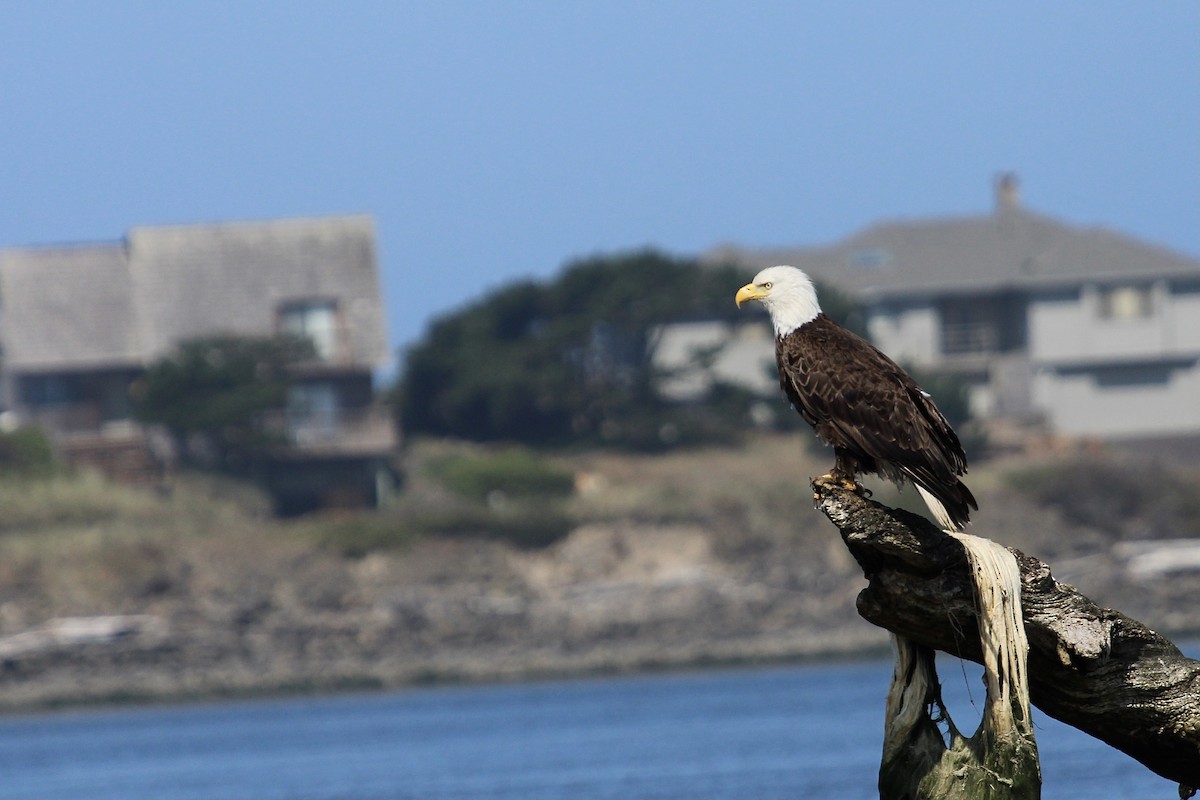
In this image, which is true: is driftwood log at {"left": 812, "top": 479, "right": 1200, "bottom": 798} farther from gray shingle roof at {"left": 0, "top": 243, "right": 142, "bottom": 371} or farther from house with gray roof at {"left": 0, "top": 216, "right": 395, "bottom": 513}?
gray shingle roof at {"left": 0, "top": 243, "right": 142, "bottom": 371}

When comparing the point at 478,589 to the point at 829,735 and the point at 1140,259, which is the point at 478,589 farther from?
the point at 1140,259

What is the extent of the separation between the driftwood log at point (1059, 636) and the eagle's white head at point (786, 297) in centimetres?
241

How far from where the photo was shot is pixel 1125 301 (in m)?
64.0

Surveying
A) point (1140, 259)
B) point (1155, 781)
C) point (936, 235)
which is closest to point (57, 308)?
point (936, 235)

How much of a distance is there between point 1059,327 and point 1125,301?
224cm

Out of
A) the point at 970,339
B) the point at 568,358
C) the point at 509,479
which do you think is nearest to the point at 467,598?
the point at 509,479

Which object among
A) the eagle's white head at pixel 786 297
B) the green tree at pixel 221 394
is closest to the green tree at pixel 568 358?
the green tree at pixel 221 394

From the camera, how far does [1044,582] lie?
335 inches

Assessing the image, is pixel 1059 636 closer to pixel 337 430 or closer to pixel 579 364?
pixel 337 430

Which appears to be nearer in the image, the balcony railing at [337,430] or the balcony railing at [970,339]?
the balcony railing at [337,430]

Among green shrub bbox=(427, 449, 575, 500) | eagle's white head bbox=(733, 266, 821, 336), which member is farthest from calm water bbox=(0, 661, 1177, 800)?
eagle's white head bbox=(733, 266, 821, 336)

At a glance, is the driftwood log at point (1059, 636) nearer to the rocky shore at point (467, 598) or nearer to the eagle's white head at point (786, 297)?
the eagle's white head at point (786, 297)

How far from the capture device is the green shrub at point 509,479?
5369cm

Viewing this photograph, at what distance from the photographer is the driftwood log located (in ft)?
27.8
